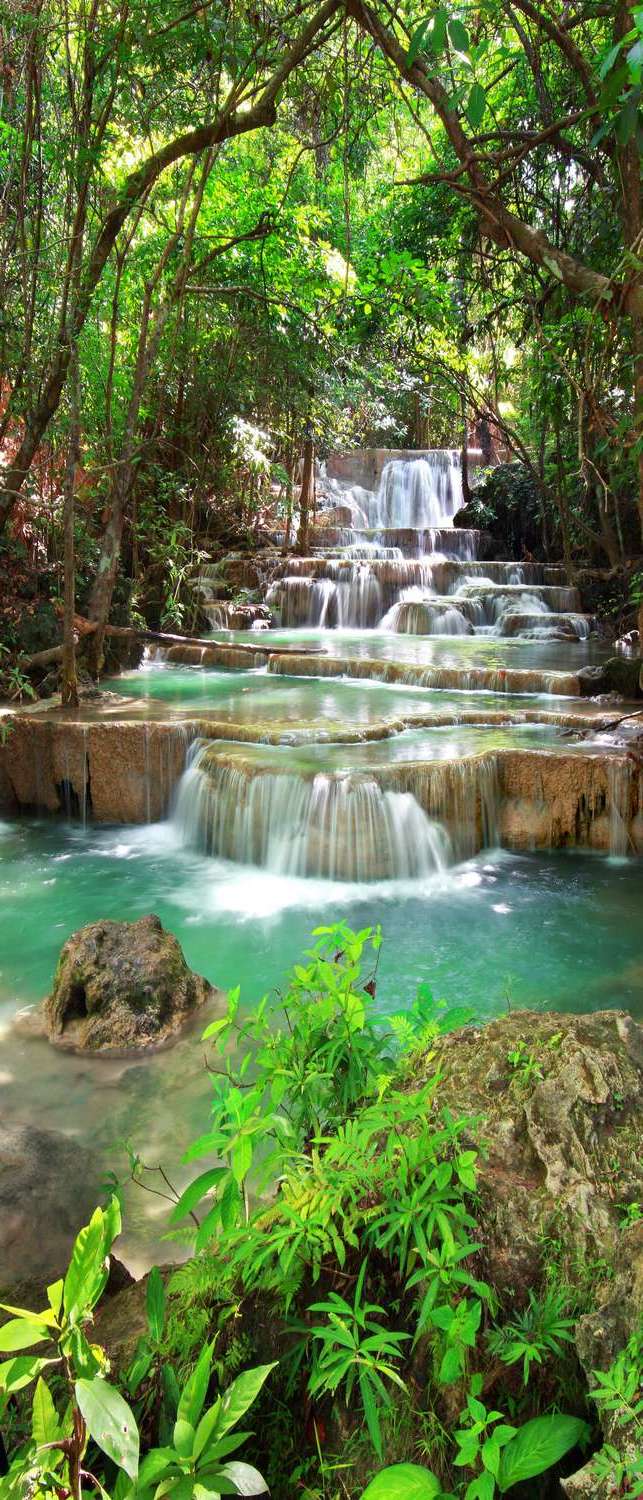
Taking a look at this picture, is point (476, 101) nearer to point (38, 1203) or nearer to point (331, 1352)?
point (331, 1352)

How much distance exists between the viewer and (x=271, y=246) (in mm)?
10094

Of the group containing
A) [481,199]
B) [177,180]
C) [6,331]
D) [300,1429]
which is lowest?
[300,1429]

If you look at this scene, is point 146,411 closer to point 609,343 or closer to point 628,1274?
point 609,343

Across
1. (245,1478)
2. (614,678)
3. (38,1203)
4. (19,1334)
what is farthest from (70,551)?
(245,1478)

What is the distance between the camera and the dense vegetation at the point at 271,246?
15.8ft

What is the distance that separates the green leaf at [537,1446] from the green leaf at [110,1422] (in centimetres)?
52

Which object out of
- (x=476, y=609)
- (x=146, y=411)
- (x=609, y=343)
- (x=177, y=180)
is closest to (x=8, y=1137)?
(x=609, y=343)

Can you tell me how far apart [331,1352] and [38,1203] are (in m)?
1.56

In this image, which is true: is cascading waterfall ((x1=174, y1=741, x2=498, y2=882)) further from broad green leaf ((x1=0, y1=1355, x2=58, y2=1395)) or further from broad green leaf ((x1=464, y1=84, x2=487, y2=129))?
broad green leaf ((x1=0, y1=1355, x2=58, y2=1395))

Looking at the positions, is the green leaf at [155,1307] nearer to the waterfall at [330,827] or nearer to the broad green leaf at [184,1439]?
the broad green leaf at [184,1439]

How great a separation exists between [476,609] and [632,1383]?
43.5 ft

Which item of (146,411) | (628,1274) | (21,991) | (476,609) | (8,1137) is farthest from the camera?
(476,609)

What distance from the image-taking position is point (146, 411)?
39.0ft

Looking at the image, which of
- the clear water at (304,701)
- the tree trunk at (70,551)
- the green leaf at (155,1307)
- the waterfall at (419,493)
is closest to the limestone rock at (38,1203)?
the green leaf at (155,1307)
